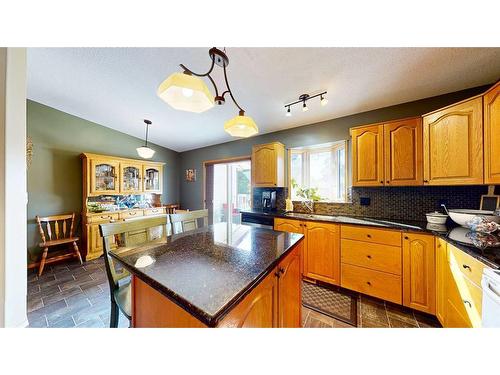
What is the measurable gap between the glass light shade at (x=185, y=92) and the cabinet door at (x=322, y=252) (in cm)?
183

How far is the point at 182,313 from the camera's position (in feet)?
2.10

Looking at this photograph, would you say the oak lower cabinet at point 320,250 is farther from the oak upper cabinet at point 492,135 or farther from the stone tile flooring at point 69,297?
the stone tile flooring at point 69,297

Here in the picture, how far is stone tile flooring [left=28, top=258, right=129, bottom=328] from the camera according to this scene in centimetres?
156

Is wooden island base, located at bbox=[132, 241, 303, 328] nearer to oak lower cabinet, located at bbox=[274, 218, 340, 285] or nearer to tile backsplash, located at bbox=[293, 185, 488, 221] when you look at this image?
oak lower cabinet, located at bbox=[274, 218, 340, 285]

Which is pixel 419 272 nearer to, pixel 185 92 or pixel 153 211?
pixel 185 92

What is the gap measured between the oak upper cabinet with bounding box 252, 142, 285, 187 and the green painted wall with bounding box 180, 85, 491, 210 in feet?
1.12

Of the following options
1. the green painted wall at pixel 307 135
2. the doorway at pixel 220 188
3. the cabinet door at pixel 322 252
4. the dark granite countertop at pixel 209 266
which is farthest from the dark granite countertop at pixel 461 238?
the doorway at pixel 220 188

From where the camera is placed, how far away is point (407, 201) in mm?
2035

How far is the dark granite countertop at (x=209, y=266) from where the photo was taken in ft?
1.85

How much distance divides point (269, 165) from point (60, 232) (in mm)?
3766
